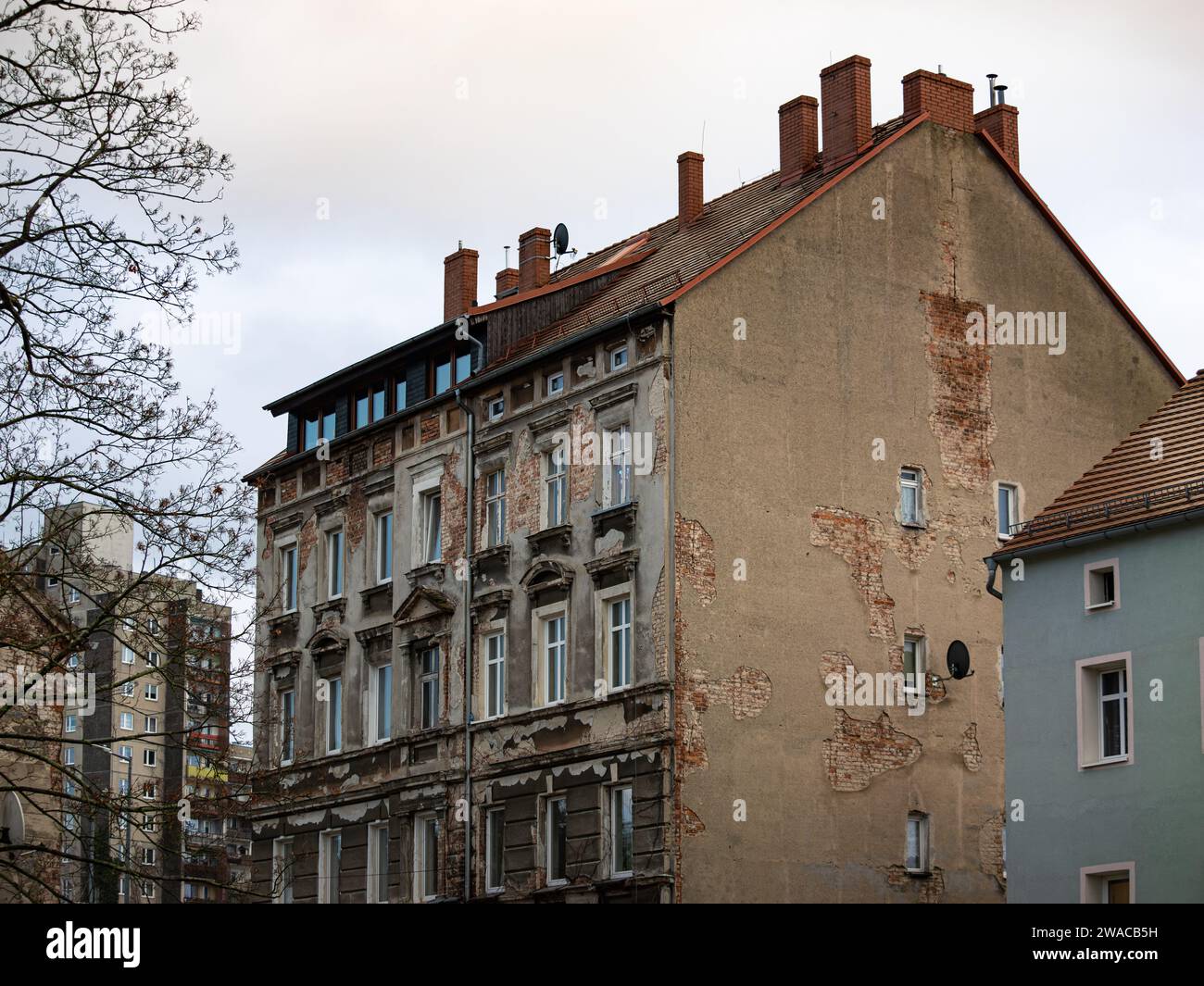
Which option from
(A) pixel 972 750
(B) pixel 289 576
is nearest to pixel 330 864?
(B) pixel 289 576

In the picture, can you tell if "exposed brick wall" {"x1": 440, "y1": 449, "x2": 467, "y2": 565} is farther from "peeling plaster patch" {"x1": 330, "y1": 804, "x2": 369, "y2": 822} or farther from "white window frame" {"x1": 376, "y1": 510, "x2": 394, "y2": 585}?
"peeling plaster patch" {"x1": 330, "y1": 804, "x2": 369, "y2": 822}

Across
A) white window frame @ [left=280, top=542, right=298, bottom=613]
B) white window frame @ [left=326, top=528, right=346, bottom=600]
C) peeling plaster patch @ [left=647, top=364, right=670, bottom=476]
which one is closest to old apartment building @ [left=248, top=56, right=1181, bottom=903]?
peeling plaster patch @ [left=647, top=364, right=670, bottom=476]

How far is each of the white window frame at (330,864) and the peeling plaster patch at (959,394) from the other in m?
15.7

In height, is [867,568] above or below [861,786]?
above

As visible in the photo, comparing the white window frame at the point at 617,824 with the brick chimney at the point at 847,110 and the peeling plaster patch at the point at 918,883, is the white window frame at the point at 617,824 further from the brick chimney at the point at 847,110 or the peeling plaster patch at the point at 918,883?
the brick chimney at the point at 847,110

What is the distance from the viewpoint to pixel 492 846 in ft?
130

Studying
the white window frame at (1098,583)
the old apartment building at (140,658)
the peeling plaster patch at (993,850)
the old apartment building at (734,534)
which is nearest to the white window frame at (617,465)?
the old apartment building at (734,534)

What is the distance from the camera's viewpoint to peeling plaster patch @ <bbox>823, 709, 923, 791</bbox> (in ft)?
119

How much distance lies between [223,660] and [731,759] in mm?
14231

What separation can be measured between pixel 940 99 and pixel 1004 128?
8.15 ft

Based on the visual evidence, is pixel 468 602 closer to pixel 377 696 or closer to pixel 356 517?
pixel 377 696
